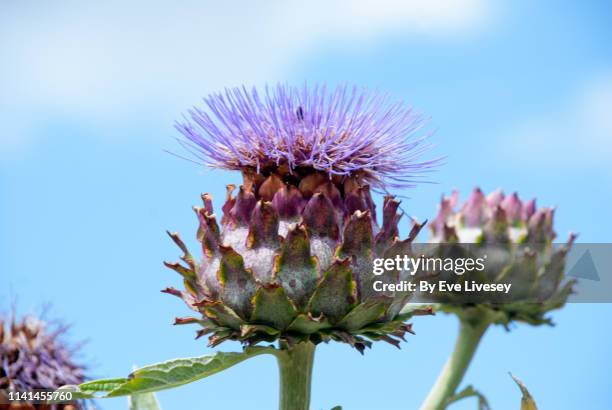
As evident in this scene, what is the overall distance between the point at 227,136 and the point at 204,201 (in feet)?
0.43

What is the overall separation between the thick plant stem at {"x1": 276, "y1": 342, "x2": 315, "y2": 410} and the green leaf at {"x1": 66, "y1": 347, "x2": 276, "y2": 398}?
0.38 ft

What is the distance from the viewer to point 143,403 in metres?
1.54

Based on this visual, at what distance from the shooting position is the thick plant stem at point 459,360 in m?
2.04

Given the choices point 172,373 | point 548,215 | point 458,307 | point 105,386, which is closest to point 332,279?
point 172,373

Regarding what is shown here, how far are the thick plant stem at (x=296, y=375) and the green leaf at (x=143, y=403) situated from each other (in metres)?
0.28

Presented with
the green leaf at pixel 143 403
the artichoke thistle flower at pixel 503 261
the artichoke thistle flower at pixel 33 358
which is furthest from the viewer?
the artichoke thistle flower at pixel 503 261

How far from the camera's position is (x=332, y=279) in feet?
4.24

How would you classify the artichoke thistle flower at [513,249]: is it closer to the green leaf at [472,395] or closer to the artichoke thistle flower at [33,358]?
the green leaf at [472,395]

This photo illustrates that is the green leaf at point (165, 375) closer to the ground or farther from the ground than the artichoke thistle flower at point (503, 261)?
closer to the ground

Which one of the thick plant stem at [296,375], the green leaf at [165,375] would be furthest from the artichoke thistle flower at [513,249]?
the green leaf at [165,375]

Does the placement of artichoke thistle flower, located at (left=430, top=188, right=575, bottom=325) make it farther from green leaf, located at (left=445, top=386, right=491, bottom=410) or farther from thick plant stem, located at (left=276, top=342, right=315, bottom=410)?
thick plant stem, located at (left=276, top=342, right=315, bottom=410)

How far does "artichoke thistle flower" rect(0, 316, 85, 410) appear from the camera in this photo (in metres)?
1.96

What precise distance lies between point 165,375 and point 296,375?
0.82 ft

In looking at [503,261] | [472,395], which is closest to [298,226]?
[472,395]
